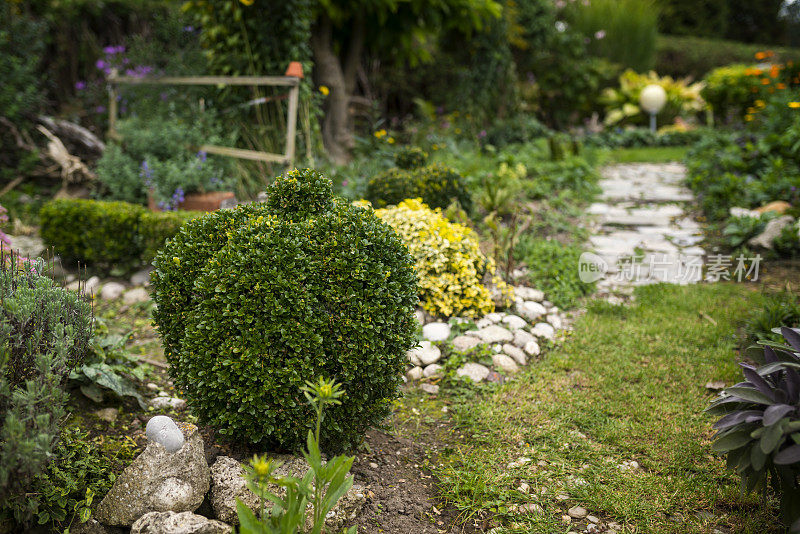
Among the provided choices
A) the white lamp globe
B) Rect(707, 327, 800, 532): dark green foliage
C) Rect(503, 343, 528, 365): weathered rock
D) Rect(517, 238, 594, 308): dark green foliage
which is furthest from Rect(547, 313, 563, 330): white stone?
the white lamp globe

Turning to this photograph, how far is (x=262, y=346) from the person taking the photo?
212cm

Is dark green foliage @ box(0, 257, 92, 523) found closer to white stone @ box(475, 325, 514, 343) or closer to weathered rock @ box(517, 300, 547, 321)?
white stone @ box(475, 325, 514, 343)

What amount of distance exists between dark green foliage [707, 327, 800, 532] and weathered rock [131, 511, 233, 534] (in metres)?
1.76

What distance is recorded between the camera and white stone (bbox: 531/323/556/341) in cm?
385

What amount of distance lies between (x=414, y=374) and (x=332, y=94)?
5.13 m

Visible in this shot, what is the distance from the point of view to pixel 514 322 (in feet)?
12.8

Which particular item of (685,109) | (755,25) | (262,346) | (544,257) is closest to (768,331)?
(544,257)

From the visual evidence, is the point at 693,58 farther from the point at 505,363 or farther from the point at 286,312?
the point at 286,312

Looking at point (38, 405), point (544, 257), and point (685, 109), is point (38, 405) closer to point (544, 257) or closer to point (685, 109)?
point (544, 257)

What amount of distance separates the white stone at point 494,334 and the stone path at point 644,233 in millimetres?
1263

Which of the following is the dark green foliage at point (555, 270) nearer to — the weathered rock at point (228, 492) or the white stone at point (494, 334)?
the white stone at point (494, 334)

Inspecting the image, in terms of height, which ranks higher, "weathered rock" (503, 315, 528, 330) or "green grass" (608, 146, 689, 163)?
"green grass" (608, 146, 689, 163)

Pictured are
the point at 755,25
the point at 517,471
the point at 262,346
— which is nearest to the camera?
the point at 262,346

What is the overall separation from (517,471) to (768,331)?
198cm
